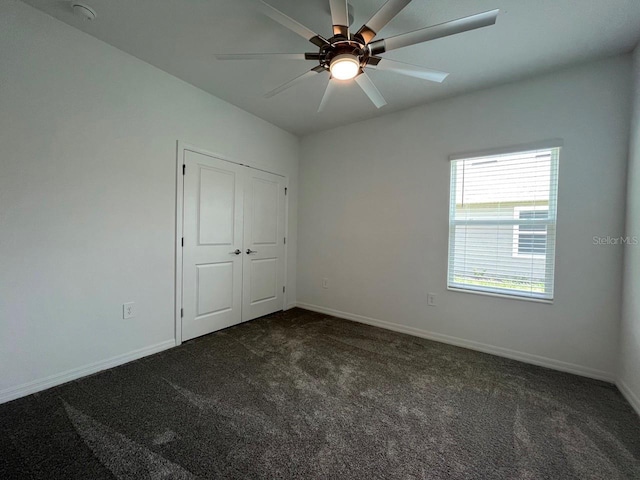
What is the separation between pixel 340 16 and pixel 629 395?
320cm

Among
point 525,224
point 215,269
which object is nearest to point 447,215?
point 525,224

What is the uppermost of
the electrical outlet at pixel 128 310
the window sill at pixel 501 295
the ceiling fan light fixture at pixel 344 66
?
the ceiling fan light fixture at pixel 344 66

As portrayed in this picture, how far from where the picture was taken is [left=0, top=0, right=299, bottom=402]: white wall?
70.5 inches

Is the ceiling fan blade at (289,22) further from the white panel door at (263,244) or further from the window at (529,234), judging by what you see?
the window at (529,234)

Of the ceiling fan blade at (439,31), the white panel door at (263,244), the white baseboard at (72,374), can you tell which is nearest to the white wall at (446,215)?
the white panel door at (263,244)

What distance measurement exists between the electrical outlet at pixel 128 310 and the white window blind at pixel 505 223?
10.4 feet

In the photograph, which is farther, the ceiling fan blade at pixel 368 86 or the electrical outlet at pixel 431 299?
the electrical outlet at pixel 431 299

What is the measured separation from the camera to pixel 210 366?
90.9 inches

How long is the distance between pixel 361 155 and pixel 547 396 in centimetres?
301

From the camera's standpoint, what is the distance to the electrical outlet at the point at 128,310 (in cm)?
233

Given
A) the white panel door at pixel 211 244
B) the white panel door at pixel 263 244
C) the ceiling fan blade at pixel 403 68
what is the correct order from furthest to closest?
the white panel door at pixel 263 244 < the white panel door at pixel 211 244 < the ceiling fan blade at pixel 403 68

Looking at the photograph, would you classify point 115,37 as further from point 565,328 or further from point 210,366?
point 565,328

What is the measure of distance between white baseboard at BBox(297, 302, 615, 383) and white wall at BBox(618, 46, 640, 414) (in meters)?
0.18

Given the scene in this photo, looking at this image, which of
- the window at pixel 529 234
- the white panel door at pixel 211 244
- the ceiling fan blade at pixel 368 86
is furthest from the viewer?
the white panel door at pixel 211 244
